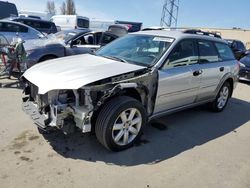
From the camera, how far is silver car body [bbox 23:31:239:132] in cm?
338

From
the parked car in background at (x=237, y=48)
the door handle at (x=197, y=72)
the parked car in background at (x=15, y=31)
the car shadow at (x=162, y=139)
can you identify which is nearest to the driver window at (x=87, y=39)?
the car shadow at (x=162, y=139)

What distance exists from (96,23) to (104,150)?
94.6ft

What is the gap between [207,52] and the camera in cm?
525

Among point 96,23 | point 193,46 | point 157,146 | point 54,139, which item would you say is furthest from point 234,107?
point 96,23

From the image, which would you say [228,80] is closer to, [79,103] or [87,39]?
[79,103]

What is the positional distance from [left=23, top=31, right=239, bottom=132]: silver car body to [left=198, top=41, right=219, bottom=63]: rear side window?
0.40 ft

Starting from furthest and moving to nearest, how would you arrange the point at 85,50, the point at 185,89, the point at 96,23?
the point at 96,23 → the point at 85,50 → the point at 185,89

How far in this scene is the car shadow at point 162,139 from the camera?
3.67 m

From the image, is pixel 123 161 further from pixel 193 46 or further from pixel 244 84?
pixel 244 84

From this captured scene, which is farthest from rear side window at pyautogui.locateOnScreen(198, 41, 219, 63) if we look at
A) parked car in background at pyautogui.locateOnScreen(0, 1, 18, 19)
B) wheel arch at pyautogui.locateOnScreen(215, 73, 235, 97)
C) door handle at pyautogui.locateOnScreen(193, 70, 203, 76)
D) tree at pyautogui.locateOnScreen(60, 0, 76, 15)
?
tree at pyautogui.locateOnScreen(60, 0, 76, 15)

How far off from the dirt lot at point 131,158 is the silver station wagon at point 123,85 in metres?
0.36

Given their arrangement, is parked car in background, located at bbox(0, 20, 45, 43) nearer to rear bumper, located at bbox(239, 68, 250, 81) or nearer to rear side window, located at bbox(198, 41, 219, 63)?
rear bumper, located at bbox(239, 68, 250, 81)

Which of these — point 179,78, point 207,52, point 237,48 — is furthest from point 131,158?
point 237,48

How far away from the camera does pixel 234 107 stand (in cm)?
664
